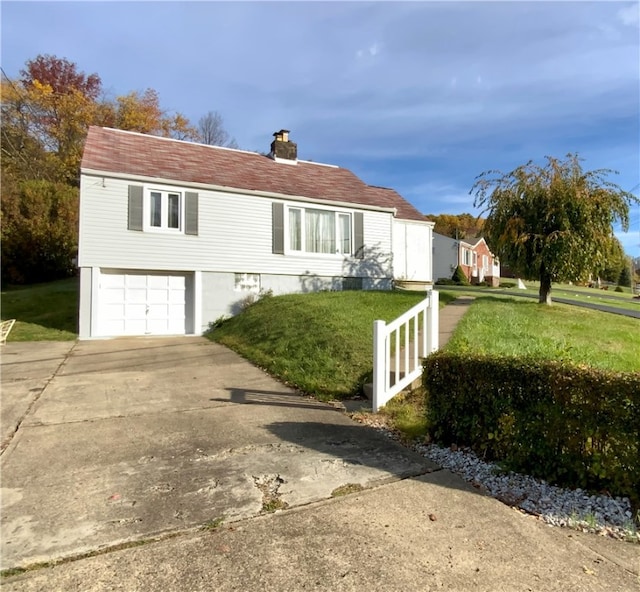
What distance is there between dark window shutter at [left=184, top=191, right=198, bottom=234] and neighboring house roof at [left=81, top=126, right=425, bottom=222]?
53 centimetres

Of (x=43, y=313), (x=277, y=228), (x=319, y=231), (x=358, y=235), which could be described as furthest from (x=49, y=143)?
(x=358, y=235)

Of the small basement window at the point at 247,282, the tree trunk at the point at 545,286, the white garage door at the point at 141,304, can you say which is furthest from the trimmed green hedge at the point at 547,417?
the white garage door at the point at 141,304

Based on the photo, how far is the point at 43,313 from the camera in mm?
16438

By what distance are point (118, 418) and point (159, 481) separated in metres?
2.08

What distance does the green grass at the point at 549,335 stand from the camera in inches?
257

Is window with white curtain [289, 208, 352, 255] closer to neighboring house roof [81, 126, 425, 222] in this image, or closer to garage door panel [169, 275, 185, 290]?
Answer: neighboring house roof [81, 126, 425, 222]

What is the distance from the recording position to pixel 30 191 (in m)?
24.4

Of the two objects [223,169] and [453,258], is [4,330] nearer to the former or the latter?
[223,169]

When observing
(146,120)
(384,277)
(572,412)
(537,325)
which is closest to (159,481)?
(572,412)

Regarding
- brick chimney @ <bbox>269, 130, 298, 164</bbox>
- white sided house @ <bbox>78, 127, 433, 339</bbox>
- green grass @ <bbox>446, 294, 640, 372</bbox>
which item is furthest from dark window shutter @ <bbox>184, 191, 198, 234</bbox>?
green grass @ <bbox>446, 294, 640, 372</bbox>

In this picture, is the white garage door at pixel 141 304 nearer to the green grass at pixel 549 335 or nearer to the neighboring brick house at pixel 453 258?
the green grass at pixel 549 335

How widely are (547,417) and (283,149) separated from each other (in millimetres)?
17040

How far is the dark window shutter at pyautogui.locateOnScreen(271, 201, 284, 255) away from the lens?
587 inches

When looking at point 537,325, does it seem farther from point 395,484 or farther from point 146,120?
point 146,120
